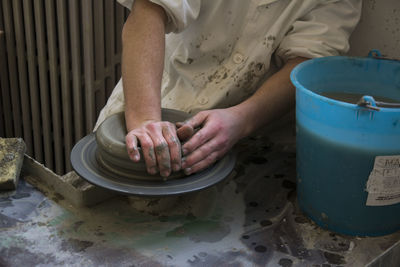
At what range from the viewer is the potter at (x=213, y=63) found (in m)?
1.20

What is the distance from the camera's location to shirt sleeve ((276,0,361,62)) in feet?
4.62

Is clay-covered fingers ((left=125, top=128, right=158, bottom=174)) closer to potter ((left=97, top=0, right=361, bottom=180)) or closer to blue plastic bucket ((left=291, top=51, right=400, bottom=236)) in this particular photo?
potter ((left=97, top=0, right=361, bottom=180))

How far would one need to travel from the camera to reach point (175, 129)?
3.91 ft

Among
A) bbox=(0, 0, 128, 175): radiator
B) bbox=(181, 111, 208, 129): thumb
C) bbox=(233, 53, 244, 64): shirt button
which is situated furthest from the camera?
bbox=(0, 0, 128, 175): radiator

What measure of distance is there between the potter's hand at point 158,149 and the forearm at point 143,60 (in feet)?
0.37

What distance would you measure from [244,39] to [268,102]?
21 cm

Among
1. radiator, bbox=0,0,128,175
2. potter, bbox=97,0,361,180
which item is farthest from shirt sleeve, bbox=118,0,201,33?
radiator, bbox=0,0,128,175

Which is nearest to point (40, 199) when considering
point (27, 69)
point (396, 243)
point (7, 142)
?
point (7, 142)

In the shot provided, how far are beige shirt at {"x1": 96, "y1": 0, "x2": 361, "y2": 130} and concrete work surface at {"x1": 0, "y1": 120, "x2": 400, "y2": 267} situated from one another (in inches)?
12.4

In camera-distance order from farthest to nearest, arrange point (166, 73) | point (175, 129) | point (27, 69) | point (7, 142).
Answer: point (27, 69)
point (166, 73)
point (7, 142)
point (175, 129)

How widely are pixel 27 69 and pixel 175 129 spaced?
1.84 m

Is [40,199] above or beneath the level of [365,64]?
beneath

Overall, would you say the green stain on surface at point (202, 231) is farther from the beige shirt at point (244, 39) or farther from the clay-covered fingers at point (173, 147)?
the beige shirt at point (244, 39)

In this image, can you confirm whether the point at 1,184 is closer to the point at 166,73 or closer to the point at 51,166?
the point at 166,73
